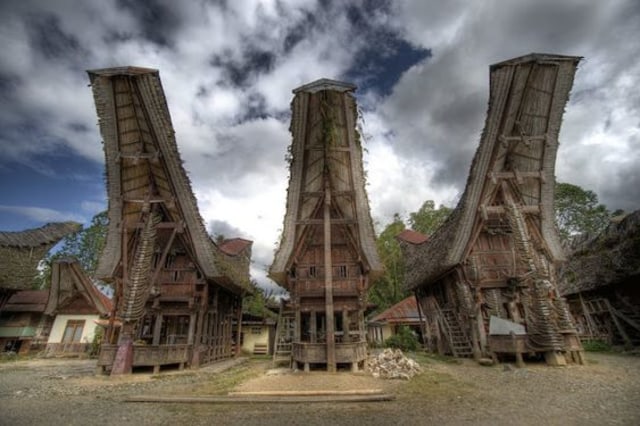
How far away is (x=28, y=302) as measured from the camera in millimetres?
19594

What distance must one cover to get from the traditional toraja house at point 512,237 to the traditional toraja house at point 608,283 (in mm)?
4031

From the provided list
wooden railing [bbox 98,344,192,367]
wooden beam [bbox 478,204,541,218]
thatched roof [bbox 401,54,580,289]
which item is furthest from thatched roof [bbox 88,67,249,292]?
wooden beam [bbox 478,204,541,218]

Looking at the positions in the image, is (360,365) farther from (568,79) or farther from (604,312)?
(604,312)

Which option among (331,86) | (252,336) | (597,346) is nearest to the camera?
(331,86)

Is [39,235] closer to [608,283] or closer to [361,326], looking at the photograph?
[361,326]

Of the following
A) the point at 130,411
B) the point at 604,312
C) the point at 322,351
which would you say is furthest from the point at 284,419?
the point at 604,312

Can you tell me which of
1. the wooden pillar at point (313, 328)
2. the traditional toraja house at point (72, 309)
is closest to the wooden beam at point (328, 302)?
the wooden pillar at point (313, 328)

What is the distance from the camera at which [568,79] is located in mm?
9898

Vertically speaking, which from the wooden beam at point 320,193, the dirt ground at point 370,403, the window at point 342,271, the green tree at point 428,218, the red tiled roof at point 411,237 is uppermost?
the green tree at point 428,218

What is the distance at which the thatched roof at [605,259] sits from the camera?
13234mm

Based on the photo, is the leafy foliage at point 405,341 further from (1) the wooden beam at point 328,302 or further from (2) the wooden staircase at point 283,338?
(1) the wooden beam at point 328,302

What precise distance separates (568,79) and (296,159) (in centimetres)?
935

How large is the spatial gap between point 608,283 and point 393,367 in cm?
1271

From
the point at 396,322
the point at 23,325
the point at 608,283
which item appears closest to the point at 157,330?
the point at 23,325
